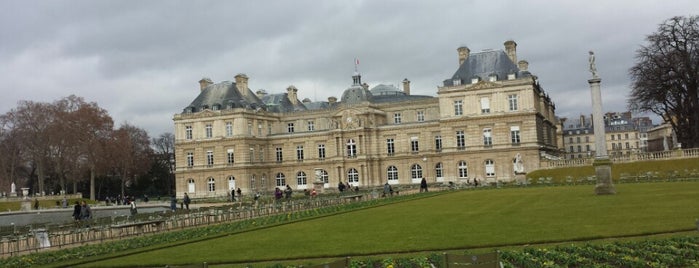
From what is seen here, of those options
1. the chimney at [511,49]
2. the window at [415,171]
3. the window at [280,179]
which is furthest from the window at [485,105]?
the window at [280,179]

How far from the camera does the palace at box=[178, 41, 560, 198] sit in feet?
205

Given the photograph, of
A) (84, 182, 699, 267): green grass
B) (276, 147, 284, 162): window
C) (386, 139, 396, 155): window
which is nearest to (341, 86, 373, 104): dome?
(386, 139, 396, 155): window

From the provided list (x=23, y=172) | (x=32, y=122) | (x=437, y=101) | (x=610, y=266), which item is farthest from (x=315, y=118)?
(x=610, y=266)

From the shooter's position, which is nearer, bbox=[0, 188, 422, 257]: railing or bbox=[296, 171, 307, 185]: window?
bbox=[0, 188, 422, 257]: railing

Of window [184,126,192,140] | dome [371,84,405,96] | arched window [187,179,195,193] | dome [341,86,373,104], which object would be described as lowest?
arched window [187,179,195,193]

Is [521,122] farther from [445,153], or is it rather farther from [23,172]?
[23,172]

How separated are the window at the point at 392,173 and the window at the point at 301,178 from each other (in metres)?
10.3

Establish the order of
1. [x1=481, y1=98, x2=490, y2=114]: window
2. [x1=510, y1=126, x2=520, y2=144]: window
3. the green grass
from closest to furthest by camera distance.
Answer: the green grass → [x1=510, y1=126, x2=520, y2=144]: window → [x1=481, y1=98, x2=490, y2=114]: window

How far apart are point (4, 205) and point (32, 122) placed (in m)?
9.35

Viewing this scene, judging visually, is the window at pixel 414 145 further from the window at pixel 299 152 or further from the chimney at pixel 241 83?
the chimney at pixel 241 83

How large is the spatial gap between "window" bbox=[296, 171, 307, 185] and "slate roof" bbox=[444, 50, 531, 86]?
67.0ft

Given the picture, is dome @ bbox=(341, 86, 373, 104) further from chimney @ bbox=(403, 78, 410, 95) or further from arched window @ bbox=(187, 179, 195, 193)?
arched window @ bbox=(187, 179, 195, 193)

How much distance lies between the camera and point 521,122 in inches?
2425

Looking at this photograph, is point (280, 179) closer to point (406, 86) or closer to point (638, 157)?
point (406, 86)
